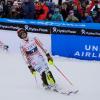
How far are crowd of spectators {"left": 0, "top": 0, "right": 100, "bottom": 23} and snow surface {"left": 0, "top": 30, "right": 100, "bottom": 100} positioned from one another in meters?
0.97

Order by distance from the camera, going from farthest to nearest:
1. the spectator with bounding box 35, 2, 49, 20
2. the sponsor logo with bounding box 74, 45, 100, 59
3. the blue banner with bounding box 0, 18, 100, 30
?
the spectator with bounding box 35, 2, 49, 20
the blue banner with bounding box 0, 18, 100, 30
the sponsor logo with bounding box 74, 45, 100, 59

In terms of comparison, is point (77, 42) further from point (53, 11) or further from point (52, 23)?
point (53, 11)

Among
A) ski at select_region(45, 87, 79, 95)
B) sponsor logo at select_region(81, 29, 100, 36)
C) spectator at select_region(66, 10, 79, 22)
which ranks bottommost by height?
ski at select_region(45, 87, 79, 95)

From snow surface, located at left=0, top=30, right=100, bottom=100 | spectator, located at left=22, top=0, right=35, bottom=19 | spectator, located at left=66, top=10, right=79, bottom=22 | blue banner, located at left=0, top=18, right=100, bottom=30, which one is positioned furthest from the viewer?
spectator, located at left=22, top=0, right=35, bottom=19

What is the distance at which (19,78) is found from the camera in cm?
1087

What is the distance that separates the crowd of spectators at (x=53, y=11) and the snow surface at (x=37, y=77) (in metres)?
0.97

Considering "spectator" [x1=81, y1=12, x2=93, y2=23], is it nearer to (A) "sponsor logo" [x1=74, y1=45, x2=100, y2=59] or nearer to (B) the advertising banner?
(B) the advertising banner

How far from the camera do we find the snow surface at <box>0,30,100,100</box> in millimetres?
8922

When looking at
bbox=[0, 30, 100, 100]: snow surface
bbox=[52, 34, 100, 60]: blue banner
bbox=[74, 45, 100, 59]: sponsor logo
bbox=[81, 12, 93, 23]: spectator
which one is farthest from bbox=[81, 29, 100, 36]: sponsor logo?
bbox=[81, 12, 93, 23]: spectator

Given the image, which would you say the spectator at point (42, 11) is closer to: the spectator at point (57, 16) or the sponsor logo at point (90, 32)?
the spectator at point (57, 16)

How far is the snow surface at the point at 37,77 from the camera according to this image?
351 inches

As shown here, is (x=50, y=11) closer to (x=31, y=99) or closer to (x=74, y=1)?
(x=74, y=1)

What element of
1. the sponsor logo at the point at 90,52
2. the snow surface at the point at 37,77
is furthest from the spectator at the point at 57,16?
the sponsor logo at the point at 90,52

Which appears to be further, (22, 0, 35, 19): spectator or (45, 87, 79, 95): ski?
(22, 0, 35, 19): spectator
